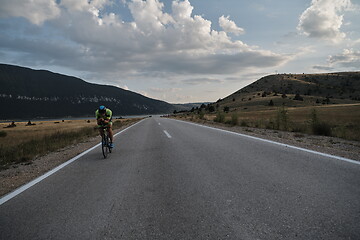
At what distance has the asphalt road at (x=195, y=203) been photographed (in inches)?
98.9

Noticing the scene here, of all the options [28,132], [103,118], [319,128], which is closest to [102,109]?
[103,118]

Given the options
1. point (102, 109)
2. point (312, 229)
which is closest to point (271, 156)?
point (312, 229)

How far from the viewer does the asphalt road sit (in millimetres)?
2512

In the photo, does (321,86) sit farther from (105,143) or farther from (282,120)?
(105,143)

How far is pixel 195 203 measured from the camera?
3252 mm

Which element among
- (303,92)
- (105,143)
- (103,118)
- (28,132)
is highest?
(303,92)

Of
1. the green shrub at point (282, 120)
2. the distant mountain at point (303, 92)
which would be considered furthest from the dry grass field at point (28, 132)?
the distant mountain at point (303, 92)

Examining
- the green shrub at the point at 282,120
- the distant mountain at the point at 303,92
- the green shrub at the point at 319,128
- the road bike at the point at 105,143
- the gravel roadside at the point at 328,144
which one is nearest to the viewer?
the gravel roadside at the point at 328,144

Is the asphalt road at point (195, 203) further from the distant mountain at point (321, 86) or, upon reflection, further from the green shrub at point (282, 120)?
the distant mountain at point (321, 86)

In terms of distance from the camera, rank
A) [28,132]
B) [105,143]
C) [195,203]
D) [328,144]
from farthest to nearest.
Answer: [28,132], [328,144], [105,143], [195,203]

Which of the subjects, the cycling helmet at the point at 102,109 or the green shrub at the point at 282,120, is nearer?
the cycling helmet at the point at 102,109

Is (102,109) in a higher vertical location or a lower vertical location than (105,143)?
higher

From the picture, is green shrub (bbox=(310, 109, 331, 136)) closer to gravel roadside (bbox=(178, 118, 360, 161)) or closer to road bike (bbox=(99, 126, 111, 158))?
gravel roadside (bbox=(178, 118, 360, 161))

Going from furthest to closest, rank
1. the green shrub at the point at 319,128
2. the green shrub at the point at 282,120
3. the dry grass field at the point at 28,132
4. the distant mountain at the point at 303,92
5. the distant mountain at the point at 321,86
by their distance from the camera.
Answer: the distant mountain at the point at 321,86
the distant mountain at the point at 303,92
the dry grass field at the point at 28,132
the green shrub at the point at 282,120
the green shrub at the point at 319,128
